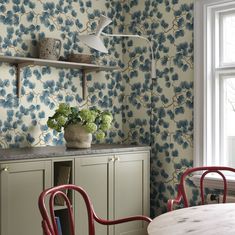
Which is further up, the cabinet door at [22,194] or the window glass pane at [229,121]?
the window glass pane at [229,121]

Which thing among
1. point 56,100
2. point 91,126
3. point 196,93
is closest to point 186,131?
point 196,93

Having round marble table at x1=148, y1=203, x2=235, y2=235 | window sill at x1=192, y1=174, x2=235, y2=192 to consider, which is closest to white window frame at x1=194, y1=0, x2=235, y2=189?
window sill at x1=192, y1=174, x2=235, y2=192

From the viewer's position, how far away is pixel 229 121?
147 inches

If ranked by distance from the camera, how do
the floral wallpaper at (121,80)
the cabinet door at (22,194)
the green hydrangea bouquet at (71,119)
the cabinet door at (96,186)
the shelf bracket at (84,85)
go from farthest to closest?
the shelf bracket at (84,85)
the floral wallpaper at (121,80)
the green hydrangea bouquet at (71,119)
the cabinet door at (96,186)
the cabinet door at (22,194)

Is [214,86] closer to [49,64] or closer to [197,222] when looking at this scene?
[49,64]

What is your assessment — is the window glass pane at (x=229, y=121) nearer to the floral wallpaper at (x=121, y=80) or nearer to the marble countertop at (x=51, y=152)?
the floral wallpaper at (x=121, y=80)

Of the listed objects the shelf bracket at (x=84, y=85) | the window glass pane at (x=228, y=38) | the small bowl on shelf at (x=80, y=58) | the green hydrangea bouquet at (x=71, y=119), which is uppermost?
the window glass pane at (x=228, y=38)

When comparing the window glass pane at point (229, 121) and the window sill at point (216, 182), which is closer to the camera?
the window sill at point (216, 182)

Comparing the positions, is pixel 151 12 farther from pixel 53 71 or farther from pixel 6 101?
pixel 6 101

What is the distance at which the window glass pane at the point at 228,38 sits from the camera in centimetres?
370

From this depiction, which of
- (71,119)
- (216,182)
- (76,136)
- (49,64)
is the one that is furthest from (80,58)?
(216,182)

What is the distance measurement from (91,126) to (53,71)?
0.69 metres

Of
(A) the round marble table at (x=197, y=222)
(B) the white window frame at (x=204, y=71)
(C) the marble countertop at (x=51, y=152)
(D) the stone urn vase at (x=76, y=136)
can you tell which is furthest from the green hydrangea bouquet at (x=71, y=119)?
(A) the round marble table at (x=197, y=222)

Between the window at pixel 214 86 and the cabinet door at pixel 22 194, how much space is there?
139cm
